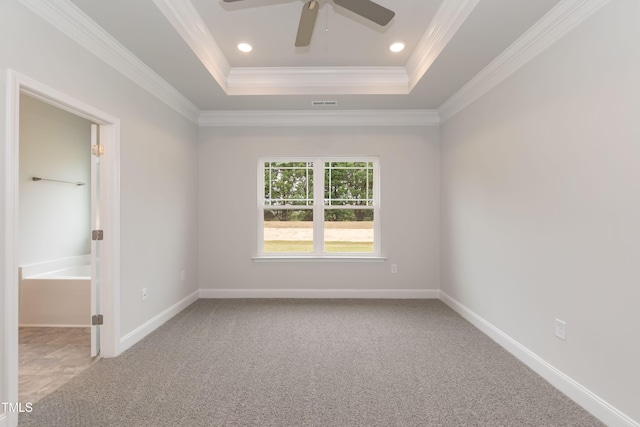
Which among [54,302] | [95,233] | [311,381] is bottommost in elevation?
[311,381]

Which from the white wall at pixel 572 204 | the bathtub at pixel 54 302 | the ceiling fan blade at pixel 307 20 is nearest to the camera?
the white wall at pixel 572 204

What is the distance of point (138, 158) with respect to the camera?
3.19 metres

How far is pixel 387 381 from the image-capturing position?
2.42 m

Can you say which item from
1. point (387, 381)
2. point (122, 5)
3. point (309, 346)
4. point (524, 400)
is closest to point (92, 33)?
point (122, 5)

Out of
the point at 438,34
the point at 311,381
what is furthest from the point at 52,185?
the point at 438,34

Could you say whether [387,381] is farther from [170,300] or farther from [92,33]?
[92,33]

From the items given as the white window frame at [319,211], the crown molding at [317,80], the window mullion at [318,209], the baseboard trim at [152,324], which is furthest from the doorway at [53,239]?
the window mullion at [318,209]

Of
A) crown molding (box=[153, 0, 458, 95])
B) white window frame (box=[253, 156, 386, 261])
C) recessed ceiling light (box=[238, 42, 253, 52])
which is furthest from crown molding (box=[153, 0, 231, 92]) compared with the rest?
white window frame (box=[253, 156, 386, 261])

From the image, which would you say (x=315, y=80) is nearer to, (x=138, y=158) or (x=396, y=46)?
(x=396, y=46)

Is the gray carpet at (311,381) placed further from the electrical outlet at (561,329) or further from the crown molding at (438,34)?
the crown molding at (438,34)

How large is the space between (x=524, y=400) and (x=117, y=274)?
3.22 metres

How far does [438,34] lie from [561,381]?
2.83 meters

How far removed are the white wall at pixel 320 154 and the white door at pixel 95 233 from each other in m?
1.86

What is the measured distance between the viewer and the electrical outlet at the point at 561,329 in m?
2.30
